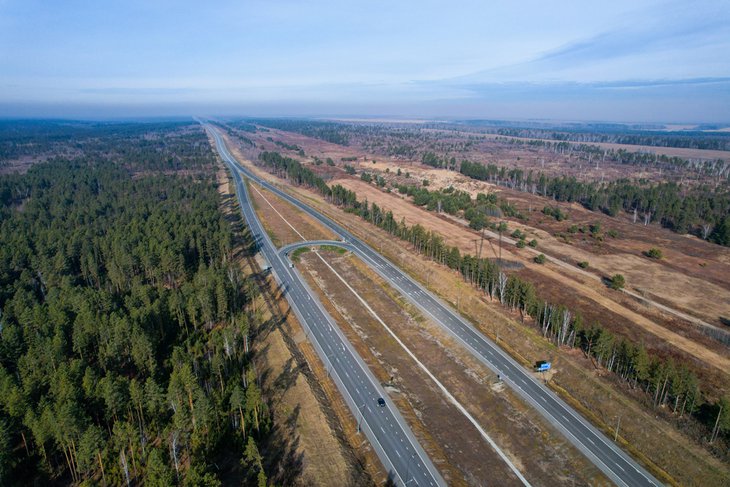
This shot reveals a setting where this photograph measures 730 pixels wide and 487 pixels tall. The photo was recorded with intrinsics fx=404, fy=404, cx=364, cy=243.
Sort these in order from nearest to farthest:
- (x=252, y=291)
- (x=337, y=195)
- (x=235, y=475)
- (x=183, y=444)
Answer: (x=235, y=475)
(x=183, y=444)
(x=252, y=291)
(x=337, y=195)

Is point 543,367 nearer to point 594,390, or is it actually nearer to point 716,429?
point 594,390

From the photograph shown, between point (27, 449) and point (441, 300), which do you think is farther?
point (441, 300)

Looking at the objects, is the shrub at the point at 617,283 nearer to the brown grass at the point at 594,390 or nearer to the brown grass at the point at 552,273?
the brown grass at the point at 552,273

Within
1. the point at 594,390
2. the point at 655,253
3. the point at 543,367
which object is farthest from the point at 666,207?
the point at 594,390

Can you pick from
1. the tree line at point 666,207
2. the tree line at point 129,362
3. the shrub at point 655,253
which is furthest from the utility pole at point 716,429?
the tree line at point 666,207

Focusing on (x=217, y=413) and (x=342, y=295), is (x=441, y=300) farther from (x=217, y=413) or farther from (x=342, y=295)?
(x=217, y=413)

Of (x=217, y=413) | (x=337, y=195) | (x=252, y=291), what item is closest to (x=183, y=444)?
(x=217, y=413)
